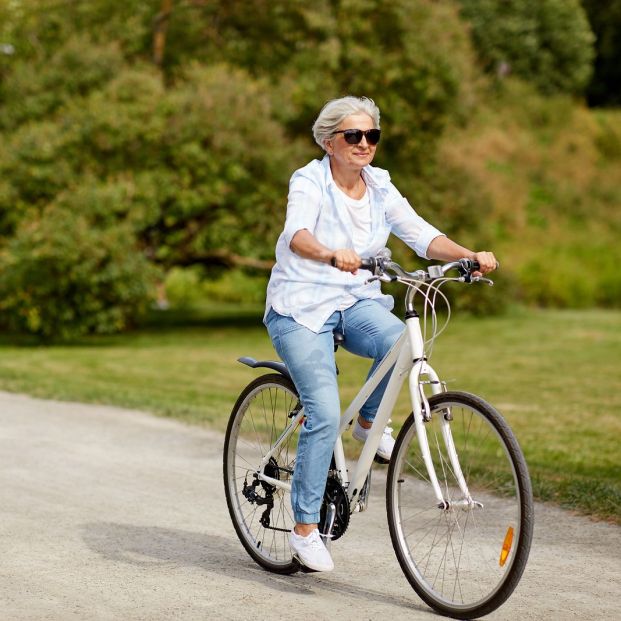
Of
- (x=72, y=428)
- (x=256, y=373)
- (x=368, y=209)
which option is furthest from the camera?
(x=256, y=373)

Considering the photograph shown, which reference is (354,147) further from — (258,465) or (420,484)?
(258,465)

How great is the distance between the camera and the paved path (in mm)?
4531

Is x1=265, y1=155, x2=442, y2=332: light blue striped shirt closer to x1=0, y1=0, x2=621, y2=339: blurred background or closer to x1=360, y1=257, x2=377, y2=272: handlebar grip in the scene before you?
x1=360, y1=257, x2=377, y2=272: handlebar grip

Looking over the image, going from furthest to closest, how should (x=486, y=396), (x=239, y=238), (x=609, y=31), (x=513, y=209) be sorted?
(x=609, y=31) < (x=513, y=209) < (x=239, y=238) < (x=486, y=396)

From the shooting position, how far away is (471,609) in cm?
435

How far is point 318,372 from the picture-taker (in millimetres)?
4789

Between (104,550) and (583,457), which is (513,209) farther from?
(104,550)

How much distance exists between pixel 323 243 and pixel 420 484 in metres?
1.06

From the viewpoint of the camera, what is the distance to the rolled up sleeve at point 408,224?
16.4 ft

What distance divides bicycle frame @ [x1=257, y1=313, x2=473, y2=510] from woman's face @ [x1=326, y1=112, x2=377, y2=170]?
66 cm

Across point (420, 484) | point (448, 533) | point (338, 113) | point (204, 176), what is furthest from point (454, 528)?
point (204, 176)

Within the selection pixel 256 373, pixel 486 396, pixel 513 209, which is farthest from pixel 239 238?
pixel 513 209

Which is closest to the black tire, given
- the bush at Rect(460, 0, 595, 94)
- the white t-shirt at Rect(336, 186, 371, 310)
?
the white t-shirt at Rect(336, 186, 371, 310)

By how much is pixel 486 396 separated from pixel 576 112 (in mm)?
32138
